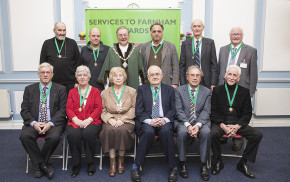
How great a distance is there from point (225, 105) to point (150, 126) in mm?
1031

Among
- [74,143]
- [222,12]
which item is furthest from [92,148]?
[222,12]

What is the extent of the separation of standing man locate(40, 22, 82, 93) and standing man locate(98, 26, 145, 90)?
0.51 metres

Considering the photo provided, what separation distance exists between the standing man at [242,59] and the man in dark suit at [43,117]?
2.39 m

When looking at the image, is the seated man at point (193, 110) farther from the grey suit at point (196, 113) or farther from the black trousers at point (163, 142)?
the black trousers at point (163, 142)

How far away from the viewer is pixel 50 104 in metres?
3.27

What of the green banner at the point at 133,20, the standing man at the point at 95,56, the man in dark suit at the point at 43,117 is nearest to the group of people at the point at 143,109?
the man in dark suit at the point at 43,117

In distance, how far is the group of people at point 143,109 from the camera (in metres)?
3.04

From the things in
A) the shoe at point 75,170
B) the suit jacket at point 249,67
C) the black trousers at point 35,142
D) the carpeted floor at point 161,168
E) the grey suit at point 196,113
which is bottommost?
the carpeted floor at point 161,168

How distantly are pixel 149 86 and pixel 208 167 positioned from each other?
1296 millimetres

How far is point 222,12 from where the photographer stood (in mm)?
5020

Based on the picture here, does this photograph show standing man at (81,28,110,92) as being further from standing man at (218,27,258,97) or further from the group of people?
standing man at (218,27,258,97)

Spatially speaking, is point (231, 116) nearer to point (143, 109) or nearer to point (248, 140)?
point (248, 140)

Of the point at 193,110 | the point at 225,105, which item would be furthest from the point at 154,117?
the point at 225,105

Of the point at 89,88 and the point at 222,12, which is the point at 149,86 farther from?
the point at 222,12
